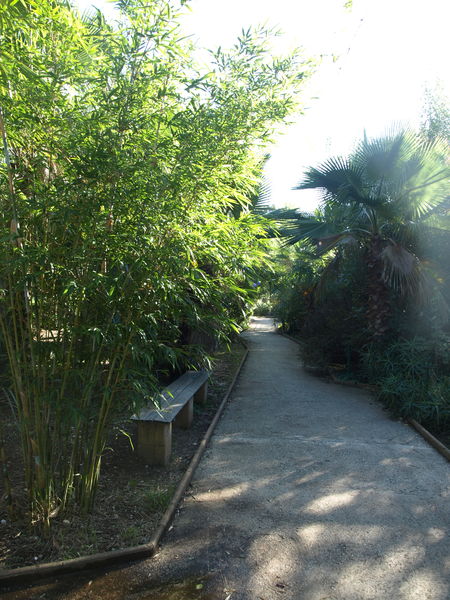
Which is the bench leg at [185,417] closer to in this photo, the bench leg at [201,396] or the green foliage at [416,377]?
the bench leg at [201,396]

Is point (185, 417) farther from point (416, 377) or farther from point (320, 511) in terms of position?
point (416, 377)

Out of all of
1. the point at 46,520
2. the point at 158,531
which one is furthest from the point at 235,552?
the point at 46,520

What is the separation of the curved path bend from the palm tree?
8.53 ft

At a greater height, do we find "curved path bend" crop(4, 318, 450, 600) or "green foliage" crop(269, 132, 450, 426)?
"green foliage" crop(269, 132, 450, 426)

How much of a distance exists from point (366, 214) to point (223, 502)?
595 cm

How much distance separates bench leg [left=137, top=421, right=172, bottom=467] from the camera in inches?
166

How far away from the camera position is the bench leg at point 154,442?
4.21m

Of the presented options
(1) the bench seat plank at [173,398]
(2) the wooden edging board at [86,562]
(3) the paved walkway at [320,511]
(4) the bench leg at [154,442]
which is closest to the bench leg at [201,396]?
(1) the bench seat plank at [173,398]

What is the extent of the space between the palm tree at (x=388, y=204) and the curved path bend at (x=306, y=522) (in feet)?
8.53

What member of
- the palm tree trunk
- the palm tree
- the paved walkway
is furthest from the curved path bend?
the palm tree

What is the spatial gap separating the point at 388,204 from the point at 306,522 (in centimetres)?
591

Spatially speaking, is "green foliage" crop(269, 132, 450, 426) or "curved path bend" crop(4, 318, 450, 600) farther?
"green foliage" crop(269, 132, 450, 426)

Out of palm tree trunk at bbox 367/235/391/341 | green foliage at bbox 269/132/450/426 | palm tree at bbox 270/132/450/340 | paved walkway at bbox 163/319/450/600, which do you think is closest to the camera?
paved walkway at bbox 163/319/450/600

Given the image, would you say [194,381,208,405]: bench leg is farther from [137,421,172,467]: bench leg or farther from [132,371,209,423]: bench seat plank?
[137,421,172,467]: bench leg
